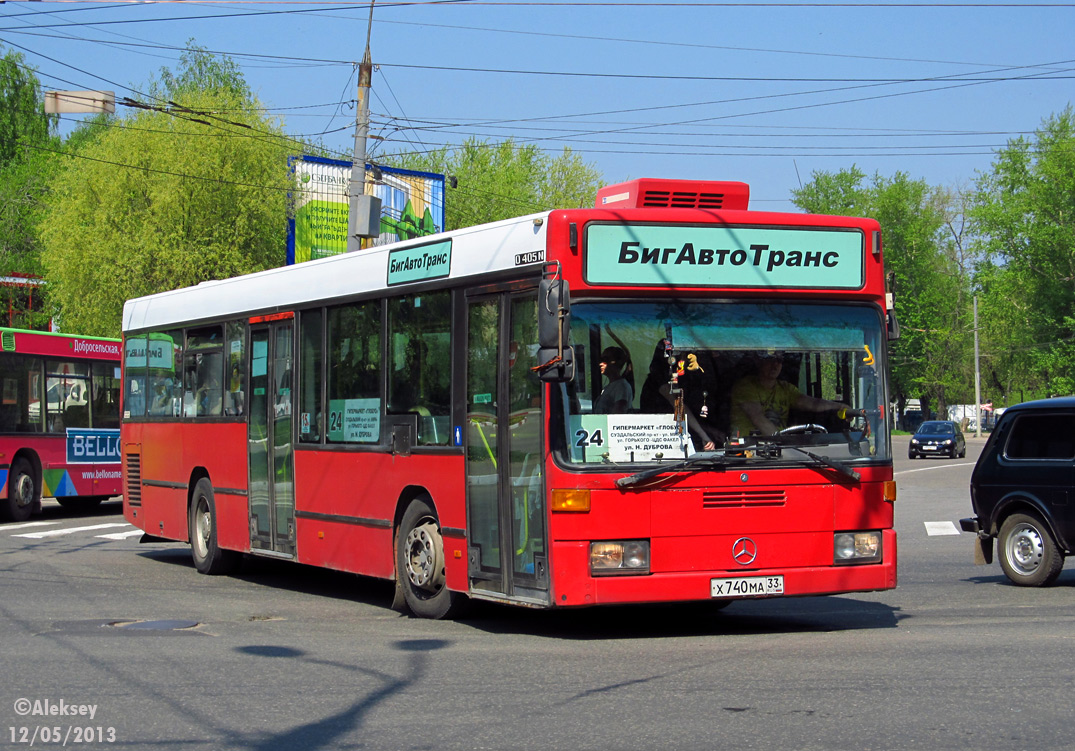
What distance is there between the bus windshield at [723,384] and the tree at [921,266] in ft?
297

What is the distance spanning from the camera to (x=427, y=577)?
10930mm

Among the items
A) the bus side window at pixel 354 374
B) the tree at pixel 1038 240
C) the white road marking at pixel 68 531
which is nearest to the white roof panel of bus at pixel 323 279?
the bus side window at pixel 354 374

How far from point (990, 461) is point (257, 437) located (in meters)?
7.39

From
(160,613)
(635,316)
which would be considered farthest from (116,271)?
(635,316)

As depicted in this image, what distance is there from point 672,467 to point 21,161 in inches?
2650

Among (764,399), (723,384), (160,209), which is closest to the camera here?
(723,384)

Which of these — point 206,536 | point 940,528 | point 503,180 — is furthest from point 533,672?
point 503,180

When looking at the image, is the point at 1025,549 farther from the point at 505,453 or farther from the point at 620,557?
the point at 505,453

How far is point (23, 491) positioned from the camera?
23.4 m

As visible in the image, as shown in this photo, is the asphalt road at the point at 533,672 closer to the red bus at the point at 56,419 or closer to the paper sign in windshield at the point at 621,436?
the paper sign in windshield at the point at 621,436

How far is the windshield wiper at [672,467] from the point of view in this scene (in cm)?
923

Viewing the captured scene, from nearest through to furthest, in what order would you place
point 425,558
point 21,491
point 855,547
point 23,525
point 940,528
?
point 855,547 → point 425,558 → point 940,528 → point 23,525 → point 21,491


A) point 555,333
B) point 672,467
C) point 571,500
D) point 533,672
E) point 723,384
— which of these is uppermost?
point 555,333

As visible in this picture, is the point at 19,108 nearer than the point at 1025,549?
No
